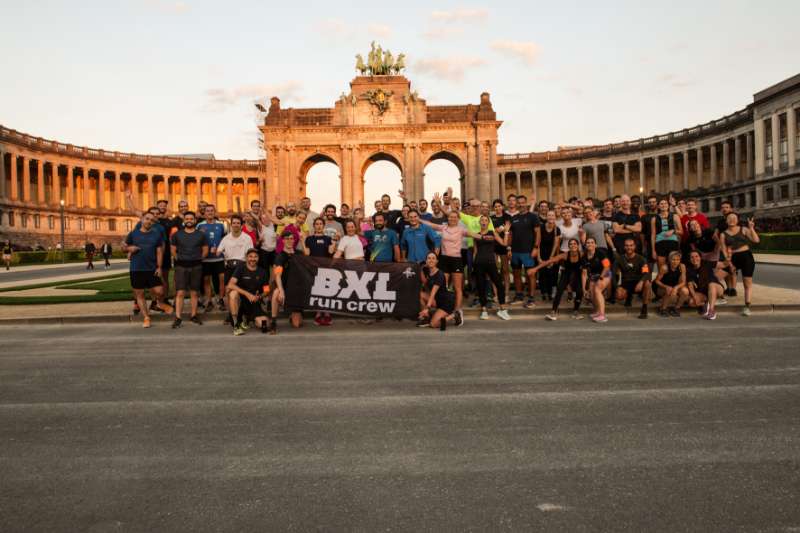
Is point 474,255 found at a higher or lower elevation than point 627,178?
lower

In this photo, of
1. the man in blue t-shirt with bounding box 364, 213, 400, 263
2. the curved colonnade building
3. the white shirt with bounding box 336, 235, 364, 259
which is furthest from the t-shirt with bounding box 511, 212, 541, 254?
the curved colonnade building

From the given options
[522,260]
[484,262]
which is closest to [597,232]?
[522,260]

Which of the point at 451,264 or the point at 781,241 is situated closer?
the point at 451,264

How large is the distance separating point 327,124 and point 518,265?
51103 millimetres

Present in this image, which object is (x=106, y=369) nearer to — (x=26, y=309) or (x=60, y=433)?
(x=60, y=433)

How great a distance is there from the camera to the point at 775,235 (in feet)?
112

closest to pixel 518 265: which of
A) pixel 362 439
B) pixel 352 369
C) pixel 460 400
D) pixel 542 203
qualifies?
pixel 542 203

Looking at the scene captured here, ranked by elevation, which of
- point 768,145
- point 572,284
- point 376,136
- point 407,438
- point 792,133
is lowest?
point 407,438

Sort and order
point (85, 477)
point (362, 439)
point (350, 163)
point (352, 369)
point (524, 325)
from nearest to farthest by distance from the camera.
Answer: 1. point (85, 477)
2. point (362, 439)
3. point (352, 369)
4. point (524, 325)
5. point (350, 163)

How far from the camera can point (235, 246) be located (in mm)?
11547

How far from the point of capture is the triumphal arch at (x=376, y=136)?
5919 centimetres

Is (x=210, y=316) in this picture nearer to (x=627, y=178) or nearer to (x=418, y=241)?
(x=418, y=241)

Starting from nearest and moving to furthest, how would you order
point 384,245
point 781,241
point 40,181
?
point 384,245 < point 781,241 < point 40,181

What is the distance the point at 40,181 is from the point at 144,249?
67.8 metres
